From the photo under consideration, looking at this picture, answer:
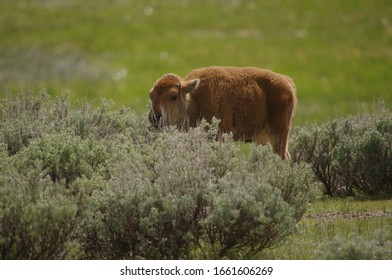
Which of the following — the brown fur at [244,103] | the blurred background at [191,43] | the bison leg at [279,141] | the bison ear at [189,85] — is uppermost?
the bison ear at [189,85]

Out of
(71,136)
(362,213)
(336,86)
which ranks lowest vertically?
(336,86)

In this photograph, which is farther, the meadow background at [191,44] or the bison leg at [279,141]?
the meadow background at [191,44]

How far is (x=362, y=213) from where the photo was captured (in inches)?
440

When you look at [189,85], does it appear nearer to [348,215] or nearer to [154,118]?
[154,118]

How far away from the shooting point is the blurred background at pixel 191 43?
36250mm

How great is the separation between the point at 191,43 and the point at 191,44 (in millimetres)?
170

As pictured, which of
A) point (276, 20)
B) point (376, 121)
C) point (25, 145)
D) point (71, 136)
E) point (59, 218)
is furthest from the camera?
point (276, 20)

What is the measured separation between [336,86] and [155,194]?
27.5 metres

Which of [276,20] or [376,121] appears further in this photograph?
[276,20]

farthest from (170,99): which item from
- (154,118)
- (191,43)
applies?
(191,43)

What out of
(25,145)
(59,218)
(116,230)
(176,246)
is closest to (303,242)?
(176,246)

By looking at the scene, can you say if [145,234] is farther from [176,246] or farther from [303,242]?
[303,242]

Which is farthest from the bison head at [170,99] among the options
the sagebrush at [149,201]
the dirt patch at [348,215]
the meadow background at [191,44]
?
the meadow background at [191,44]

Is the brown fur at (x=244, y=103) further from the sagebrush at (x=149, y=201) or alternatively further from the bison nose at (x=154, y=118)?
the sagebrush at (x=149, y=201)
